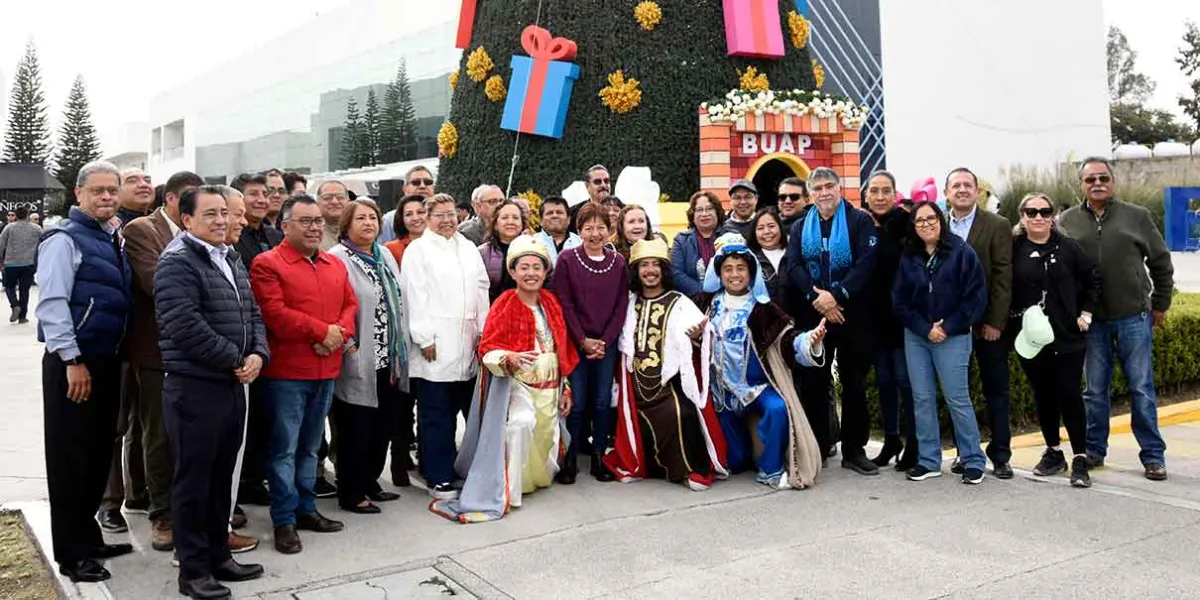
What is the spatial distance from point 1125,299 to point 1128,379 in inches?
19.8

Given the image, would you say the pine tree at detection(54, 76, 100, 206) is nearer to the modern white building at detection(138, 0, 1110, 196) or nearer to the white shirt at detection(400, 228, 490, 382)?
the modern white building at detection(138, 0, 1110, 196)

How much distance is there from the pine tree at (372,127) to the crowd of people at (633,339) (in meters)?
29.3

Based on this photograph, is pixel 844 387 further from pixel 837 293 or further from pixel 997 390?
pixel 997 390

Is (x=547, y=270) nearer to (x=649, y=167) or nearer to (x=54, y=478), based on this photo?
(x=54, y=478)

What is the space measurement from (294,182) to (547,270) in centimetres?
233

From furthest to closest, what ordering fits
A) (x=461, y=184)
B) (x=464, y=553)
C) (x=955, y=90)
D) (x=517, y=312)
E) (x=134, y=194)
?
1. (x=955, y=90)
2. (x=461, y=184)
3. (x=517, y=312)
4. (x=134, y=194)
5. (x=464, y=553)

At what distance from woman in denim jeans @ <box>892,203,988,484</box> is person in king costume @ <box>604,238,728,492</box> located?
1176mm

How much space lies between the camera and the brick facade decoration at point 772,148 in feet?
32.6

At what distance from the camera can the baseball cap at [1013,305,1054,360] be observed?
529 centimetres

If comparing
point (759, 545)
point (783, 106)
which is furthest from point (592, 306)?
point (783, 106)

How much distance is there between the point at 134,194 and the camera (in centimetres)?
481

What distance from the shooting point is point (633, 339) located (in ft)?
18.7

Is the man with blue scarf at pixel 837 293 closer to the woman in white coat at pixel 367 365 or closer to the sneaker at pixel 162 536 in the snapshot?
the woman in white coat at pixel 367 365

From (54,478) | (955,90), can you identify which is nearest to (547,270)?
(54,478)
